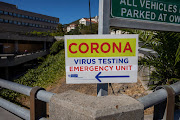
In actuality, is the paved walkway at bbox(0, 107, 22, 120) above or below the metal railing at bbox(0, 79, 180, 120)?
below

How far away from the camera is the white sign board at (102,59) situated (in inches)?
70.2

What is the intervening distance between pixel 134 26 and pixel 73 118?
1328 mm

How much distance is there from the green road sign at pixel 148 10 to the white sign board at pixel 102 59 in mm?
332

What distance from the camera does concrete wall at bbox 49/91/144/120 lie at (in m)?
1.30

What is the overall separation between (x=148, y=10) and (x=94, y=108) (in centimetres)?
145

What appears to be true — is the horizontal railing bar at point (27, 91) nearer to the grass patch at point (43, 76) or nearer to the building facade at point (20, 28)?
the grass patch at point (43, 76)

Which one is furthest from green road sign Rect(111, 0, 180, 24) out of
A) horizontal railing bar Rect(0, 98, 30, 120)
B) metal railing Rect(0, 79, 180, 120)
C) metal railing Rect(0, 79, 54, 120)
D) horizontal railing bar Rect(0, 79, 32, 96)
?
horizontal railing bar Rect(0, 98, 30, 120)

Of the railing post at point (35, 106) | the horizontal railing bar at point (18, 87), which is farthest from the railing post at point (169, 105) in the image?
the horizontal railing bar at point (18, 87)

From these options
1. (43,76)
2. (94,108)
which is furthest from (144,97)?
(43,76)

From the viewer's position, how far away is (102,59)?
1816 mm

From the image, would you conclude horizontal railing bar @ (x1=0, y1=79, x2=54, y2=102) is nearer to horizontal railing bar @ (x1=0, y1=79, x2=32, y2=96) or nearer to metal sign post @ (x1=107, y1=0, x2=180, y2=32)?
horizontal railing bar @ (x1=0, y1=79, x2=32, y2=96)

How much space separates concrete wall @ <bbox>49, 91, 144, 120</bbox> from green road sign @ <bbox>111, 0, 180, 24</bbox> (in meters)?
1.01

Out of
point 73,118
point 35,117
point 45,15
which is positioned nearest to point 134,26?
point 73,118

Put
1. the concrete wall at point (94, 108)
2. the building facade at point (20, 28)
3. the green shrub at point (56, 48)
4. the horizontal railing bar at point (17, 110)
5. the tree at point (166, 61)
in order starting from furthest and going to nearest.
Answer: the green shrub at point (56, 48), the building facade at point (20, 28), the tree at point (166, 61), the horizontal railing bar at point (17, 110), the concrete wall at point (94, 108)
